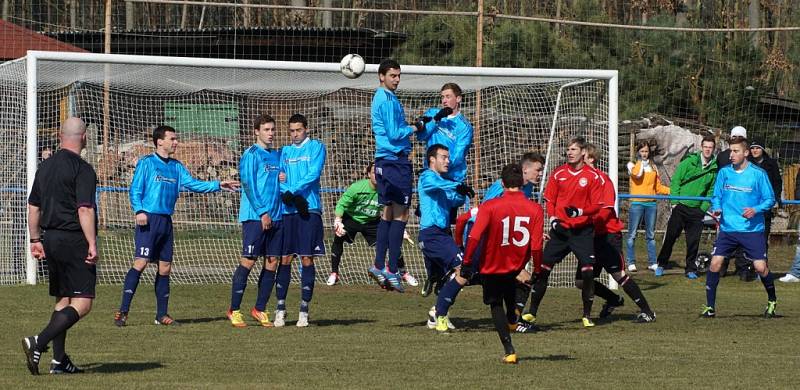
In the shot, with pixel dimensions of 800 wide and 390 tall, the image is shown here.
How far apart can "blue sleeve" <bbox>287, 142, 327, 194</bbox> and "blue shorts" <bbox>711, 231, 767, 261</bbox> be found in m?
4.54

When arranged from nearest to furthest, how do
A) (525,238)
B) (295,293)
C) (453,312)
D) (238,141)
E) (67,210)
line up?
(67,210) → (525,238) → (453,312) → (295,293) → (238,141)

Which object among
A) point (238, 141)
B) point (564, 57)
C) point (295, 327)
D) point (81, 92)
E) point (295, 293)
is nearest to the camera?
point (295, 327)

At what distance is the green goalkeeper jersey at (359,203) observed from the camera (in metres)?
16.9

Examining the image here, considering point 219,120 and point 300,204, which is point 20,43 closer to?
point 219,120

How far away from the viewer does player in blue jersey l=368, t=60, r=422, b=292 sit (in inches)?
476

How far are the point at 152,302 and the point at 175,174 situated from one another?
2.37 m

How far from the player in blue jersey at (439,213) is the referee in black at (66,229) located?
376cm

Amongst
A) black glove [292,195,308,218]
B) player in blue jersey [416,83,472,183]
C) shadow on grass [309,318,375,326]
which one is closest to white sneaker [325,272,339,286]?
shadow on grass [309,318,375,326]

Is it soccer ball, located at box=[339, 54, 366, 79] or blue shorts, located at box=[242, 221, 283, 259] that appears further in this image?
soccer ball, located at box=[339, 54, 366, 79]

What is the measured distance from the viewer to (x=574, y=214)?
40.4 ft

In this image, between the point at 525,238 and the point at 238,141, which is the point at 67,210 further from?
the point at 238,141

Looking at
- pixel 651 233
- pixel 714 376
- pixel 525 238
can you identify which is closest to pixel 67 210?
pixel 525 238

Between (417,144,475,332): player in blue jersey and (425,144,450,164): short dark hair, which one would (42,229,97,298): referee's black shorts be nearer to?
(417,144,475,332): player in blue jersey

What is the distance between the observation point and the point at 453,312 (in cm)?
1373
